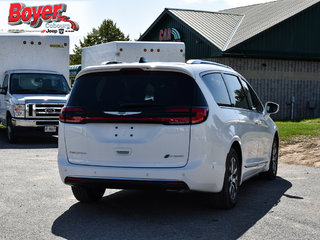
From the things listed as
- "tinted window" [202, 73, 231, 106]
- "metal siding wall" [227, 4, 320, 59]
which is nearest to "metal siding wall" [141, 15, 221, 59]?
"metal siding wall" [227, 4, 320, 59]

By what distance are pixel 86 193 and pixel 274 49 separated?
22230 millimetres

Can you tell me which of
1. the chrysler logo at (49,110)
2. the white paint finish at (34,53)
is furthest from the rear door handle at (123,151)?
the white paint finish at (34,53)

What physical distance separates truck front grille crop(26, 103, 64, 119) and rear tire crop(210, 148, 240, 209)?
964 centimetres

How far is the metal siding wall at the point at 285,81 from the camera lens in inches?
1088

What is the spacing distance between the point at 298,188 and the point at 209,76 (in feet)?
9.82

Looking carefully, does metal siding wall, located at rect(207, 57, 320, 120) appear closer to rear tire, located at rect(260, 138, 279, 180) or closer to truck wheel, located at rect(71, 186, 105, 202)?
rear tire, located at rect(260, 138, 279, 180)

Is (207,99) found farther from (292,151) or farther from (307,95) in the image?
(307,95)

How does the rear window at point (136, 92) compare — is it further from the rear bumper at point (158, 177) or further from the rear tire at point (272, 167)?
the rear tire at point (272, 167)

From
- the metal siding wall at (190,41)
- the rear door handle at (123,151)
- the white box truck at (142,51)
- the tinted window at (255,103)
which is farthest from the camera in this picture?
the metal siding wall at (190,41)

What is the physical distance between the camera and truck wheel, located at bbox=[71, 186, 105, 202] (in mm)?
7344

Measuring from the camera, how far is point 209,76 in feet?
23.2

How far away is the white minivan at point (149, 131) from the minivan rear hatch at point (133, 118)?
11 millimetres

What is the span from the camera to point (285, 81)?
93.6 ft

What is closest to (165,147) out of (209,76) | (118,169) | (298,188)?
(118,169)
